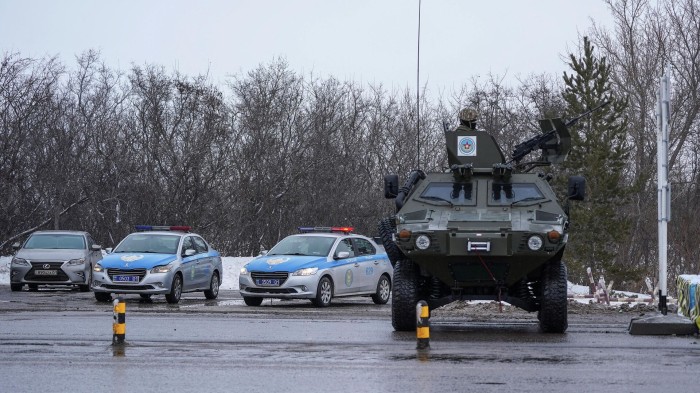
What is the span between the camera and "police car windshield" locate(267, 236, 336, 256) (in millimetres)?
25281

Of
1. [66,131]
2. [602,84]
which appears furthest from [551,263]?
[66,131]

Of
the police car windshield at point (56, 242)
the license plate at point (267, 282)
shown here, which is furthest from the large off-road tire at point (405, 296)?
the police car windshield at point (56, 242)

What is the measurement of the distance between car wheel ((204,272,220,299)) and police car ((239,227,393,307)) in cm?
248

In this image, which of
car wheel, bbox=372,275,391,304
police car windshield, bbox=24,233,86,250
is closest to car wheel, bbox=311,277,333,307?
car wheel, bbox=372,275,391,304

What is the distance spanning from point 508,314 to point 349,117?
→ 38.6 m

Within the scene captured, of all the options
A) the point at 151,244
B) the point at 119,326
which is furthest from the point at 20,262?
the point at 119,326

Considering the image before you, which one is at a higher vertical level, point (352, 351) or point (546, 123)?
point (546, 123)

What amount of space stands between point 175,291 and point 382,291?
4455 millimetres

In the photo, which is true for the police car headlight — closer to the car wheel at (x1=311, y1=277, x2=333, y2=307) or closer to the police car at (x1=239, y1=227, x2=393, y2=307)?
the police car at (x1=239, y1=227, x2=393, y2=307)

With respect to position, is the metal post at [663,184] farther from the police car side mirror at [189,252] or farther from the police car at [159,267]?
the police car side mirror at [189,252]

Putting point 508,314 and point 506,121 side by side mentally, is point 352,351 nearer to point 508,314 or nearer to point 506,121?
point 508,314

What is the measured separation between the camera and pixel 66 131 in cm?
5184

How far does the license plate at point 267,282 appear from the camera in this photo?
78.3 ft

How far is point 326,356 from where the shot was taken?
1285cm
